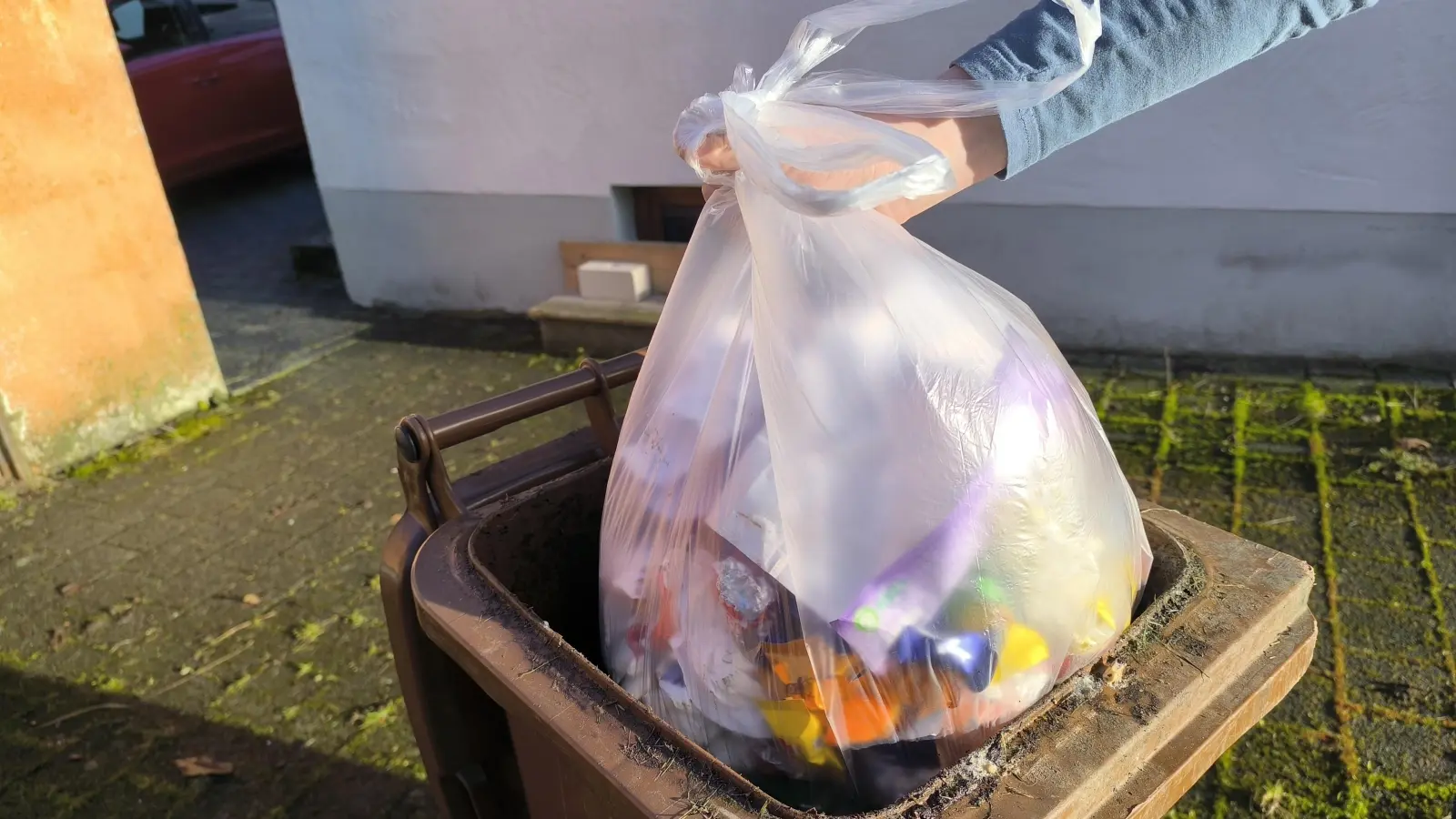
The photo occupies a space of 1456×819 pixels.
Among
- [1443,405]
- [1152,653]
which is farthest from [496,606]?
[1443,405]

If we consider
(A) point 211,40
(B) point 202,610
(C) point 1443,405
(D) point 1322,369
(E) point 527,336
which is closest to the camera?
(B) point 202,610

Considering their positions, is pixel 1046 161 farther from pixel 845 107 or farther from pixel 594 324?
pixel 845 107

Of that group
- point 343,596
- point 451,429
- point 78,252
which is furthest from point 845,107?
point 78,252

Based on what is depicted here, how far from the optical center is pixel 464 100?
14.6ft

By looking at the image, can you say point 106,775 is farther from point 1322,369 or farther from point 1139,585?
point 1322,369

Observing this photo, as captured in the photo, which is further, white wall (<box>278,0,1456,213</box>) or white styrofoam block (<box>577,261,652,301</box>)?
white styrofoam block (<box>577,261,652,301</box>)

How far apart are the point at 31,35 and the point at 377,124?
57.2 inches

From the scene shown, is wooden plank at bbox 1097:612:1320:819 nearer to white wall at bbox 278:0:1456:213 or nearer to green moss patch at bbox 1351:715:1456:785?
green moss patch at bbox 1351:715:1456:785

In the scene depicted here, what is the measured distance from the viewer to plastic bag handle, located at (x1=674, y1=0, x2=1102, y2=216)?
0.83 meters

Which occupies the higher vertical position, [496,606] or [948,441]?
[948,441]

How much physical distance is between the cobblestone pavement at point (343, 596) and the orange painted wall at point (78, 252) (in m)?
0.23

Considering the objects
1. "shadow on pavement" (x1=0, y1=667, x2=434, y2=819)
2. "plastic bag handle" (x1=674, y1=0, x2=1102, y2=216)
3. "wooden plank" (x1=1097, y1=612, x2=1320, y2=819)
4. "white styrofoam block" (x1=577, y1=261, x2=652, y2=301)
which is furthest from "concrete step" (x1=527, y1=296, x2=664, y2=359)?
"wooden plank" (x1=1097, y1=612, x2=1320, y2=819)

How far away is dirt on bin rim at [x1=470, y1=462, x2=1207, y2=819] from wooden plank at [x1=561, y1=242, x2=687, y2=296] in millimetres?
3266

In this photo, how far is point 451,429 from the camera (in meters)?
1.28
